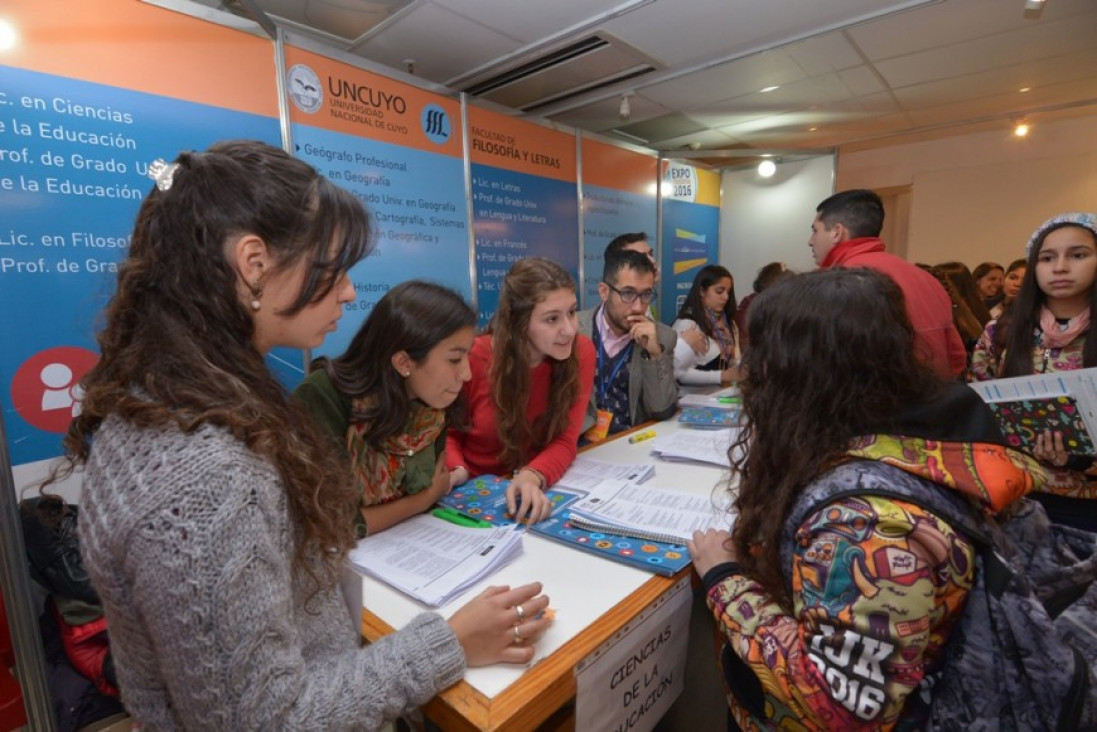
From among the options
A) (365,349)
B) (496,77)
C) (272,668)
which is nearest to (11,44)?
(365,349)

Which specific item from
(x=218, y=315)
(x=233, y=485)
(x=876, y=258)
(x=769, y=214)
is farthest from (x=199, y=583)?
(x=769, y=214)

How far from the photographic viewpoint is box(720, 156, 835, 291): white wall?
215 inches

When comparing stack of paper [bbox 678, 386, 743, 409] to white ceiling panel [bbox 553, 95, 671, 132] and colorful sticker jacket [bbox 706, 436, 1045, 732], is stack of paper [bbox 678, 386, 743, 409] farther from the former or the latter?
white ceiling panel [bbox 553, 95, 671, 132]

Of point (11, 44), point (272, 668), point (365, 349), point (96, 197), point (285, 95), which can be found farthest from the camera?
point (285, 95)

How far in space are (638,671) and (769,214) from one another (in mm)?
5784

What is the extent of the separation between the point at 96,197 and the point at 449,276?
1.79m

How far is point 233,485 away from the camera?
1.90 feet

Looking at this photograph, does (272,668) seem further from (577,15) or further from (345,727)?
(577,15)

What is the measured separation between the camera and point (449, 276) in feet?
11.1

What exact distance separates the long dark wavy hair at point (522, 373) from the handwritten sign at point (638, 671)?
806 mm

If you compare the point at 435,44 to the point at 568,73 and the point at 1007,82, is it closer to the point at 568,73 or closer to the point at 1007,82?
the point at 568,73

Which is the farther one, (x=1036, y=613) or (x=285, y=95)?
(x=285, y=95)

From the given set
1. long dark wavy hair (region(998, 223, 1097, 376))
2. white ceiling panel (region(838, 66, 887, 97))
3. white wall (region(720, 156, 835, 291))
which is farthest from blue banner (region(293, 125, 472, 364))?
white wall (region(720, 156, 835, 291))

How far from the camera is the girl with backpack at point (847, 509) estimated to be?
69 cm
